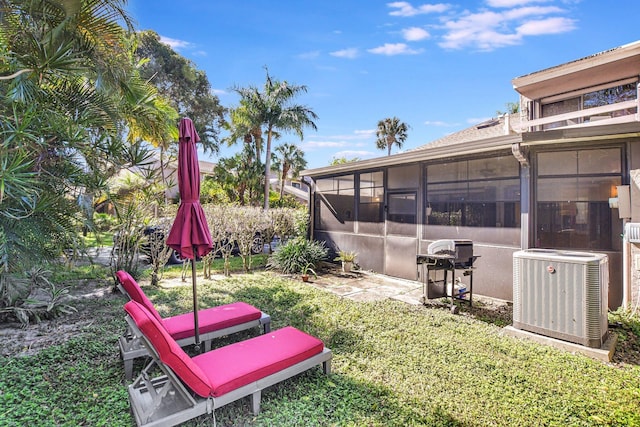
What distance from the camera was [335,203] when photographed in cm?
1018

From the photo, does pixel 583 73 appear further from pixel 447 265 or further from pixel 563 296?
pixel 563 296

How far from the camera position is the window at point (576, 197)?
17.4 feet

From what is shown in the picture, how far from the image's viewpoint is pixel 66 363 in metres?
3.62

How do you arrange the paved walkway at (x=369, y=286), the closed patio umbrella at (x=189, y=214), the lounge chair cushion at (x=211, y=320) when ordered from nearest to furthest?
the closed patio umbrella at (x=189, y=214), the lounge chair cushion at (x=211, y=320), the paved walkway at (x=369, y=286)

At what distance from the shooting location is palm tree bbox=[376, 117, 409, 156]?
103ft

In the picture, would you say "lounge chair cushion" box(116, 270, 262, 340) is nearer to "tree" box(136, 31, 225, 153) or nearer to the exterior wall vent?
the exterior wall vent

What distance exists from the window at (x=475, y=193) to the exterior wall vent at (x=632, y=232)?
1595 millimetres

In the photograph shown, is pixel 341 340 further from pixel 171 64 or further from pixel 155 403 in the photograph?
pixel 171 64

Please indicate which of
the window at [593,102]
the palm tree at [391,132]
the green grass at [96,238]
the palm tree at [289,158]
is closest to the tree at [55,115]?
the green grass at [96,238]

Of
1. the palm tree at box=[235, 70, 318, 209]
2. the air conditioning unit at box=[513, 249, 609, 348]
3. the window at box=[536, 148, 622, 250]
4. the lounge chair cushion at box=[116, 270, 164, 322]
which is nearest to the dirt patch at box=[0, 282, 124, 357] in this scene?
the lounge chair cushion at box=[116, 270, 164, 322]

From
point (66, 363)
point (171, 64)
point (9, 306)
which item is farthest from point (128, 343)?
point (171, 64)

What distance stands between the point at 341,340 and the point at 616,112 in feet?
32.4

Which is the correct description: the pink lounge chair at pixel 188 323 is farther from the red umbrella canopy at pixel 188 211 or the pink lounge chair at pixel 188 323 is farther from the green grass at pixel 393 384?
the red umbrella canopy at pixel 188 211

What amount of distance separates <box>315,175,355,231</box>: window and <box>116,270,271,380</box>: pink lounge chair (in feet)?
18.3
